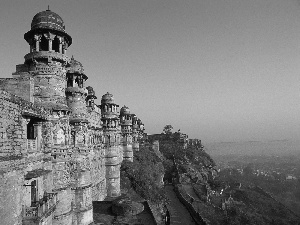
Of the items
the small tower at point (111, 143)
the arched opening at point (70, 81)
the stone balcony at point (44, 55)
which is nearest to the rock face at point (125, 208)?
the small tower at point (111, 143)

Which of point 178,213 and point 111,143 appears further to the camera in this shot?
point 178,213

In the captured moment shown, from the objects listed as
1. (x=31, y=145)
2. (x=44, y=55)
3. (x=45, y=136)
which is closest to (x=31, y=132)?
(x=45, y=136)

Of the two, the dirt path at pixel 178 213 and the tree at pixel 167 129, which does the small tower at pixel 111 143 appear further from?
→ the tree at pixel 167 129

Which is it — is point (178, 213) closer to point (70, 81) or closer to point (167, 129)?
point (70, 81)

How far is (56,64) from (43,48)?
10.4ft

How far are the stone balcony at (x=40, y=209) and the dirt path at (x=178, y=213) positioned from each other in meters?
18.2

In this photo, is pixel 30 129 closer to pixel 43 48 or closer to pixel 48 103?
pixel 48 103

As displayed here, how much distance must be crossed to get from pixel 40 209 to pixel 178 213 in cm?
2330

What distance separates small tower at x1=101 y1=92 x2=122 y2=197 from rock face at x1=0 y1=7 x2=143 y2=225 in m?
8.78

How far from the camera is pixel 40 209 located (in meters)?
11.9

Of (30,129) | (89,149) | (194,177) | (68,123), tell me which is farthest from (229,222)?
(30,129)

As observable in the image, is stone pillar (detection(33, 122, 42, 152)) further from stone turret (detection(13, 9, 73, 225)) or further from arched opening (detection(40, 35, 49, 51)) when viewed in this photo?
arched opening (detection(40, 35, 49, 51))

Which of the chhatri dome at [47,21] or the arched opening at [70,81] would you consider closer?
the chhatri dome at [47,21]

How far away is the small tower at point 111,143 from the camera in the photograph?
2822cm
